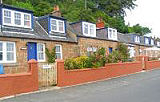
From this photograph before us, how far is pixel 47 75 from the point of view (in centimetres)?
1488

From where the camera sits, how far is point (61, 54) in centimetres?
2348

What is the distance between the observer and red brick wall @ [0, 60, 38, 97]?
39.3 ft

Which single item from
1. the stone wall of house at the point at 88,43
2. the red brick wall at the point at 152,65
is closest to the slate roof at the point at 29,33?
the stone wall of house at the point at 88,43

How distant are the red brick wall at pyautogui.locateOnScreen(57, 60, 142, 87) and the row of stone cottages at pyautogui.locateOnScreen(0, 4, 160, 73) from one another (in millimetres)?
4976

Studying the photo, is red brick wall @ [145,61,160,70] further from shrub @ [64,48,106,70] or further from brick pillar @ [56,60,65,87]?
brick pillar @ [56,60,65,87]

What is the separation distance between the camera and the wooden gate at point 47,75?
576 inches

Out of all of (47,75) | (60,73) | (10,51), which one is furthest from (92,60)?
(10,51)

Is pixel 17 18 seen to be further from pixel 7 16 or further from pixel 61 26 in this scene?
pixel 61 26

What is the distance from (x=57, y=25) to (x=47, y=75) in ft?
31.4

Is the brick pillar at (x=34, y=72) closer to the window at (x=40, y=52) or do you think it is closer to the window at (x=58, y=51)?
the window at (x=40, y=52)

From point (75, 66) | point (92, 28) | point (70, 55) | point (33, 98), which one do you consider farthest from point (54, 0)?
point (33, 98)

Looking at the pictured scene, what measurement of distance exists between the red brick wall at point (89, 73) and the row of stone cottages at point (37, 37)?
4976mm

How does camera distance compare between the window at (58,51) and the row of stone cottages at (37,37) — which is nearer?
the row of stone cottages at (37,37)

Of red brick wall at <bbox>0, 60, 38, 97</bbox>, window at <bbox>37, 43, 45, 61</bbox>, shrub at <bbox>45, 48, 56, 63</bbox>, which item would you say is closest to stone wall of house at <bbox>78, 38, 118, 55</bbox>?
shrub at <bbox>45, 48, 56, 63</bbox>
